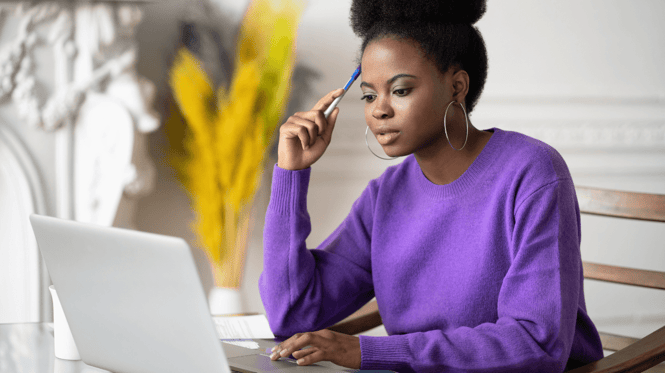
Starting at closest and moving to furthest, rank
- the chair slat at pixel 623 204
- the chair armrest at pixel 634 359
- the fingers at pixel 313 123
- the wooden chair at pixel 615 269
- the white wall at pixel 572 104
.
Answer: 1. the chair armrest at pixel 634 359
2. the fingers at pixel 313 123
3. the wooden chair at pixel 615 269
4. the chair slat at pixel 623 204
5. the white wall at pixel 572 104

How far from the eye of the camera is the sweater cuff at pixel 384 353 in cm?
90

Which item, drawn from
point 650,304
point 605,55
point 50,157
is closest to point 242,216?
point 50,157

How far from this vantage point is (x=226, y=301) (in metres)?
1.84

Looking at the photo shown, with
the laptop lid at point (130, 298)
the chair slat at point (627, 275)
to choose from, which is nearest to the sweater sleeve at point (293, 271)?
the laptop lid at point (130, 298)

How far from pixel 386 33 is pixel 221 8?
0.99 meters

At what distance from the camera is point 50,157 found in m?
1.70

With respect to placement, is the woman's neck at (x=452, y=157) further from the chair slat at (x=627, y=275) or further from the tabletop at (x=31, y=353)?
the chair slat at (x=627, y=275)

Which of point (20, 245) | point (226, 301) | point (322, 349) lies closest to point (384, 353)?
point (322, 349)

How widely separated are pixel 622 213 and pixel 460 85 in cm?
64

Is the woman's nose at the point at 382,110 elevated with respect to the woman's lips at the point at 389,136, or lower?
elevated

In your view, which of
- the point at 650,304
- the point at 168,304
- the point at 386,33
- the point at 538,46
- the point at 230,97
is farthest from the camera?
the point at 650,304

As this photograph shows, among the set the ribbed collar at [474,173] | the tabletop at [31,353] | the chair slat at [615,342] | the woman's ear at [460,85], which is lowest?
the chair slat at [615,342]

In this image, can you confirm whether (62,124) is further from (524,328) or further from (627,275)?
(627,275)

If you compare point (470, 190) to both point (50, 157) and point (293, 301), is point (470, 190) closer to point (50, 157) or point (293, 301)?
point (293, 301)
